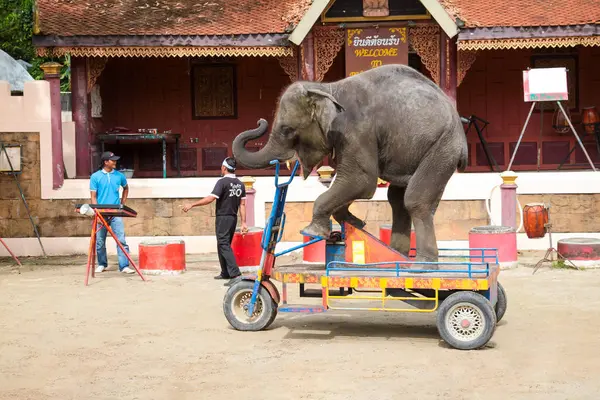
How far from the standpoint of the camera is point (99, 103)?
20.6 metres

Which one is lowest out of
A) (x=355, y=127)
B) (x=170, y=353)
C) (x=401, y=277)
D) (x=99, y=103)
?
(x=170, y=353)

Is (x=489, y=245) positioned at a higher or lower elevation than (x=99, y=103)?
lower

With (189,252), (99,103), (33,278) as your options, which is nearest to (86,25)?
(99,103)

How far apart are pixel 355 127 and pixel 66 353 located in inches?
136

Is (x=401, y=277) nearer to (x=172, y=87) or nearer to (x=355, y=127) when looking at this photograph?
(x=355, y=127)

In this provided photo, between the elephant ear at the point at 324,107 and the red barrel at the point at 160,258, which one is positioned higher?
the elephant ear at the point at 324,107

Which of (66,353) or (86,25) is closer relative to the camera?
(66,353)

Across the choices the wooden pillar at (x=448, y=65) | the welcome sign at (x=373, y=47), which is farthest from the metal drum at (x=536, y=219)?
the welcome sign at (x=373, y=47)

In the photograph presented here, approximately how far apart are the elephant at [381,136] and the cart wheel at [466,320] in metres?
0.92

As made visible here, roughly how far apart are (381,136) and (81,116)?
9.60 meters

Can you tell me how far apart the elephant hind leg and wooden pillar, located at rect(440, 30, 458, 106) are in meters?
7.99

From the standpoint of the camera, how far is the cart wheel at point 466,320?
877cm

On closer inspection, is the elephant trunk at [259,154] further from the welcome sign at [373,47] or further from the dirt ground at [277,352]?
the welcome sign at [373,47]

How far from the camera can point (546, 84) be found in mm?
17281
